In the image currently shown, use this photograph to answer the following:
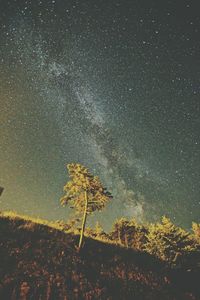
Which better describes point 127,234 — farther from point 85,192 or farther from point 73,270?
point 73,270

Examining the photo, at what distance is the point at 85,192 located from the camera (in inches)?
911

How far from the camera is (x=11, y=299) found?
8.46 meters

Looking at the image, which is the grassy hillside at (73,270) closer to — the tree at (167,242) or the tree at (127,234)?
the tree at (167,242)

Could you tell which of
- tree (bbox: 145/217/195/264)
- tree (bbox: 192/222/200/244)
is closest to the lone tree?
tree (bbox: 145/217/195/264)

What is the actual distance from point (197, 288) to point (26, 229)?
14.0m

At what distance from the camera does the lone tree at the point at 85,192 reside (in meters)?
A: 22.8

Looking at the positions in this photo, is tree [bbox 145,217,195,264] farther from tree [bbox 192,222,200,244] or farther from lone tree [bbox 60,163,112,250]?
lone tree [bbox 60,163,112,250]

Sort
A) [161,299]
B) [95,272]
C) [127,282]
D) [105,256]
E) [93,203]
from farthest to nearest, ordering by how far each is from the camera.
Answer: [93,203], [105,256], [95,272], [127,282], [161,299]

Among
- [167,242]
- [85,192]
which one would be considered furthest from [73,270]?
[167,242]

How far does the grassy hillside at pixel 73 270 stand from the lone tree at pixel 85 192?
285 cm

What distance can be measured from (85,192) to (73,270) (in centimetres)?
904

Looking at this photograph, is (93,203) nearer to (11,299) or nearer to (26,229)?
(26,229)

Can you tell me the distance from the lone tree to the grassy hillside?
2.85m

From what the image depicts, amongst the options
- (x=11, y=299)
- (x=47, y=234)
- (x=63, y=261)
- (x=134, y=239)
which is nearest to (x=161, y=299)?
(x=63, y=261)
